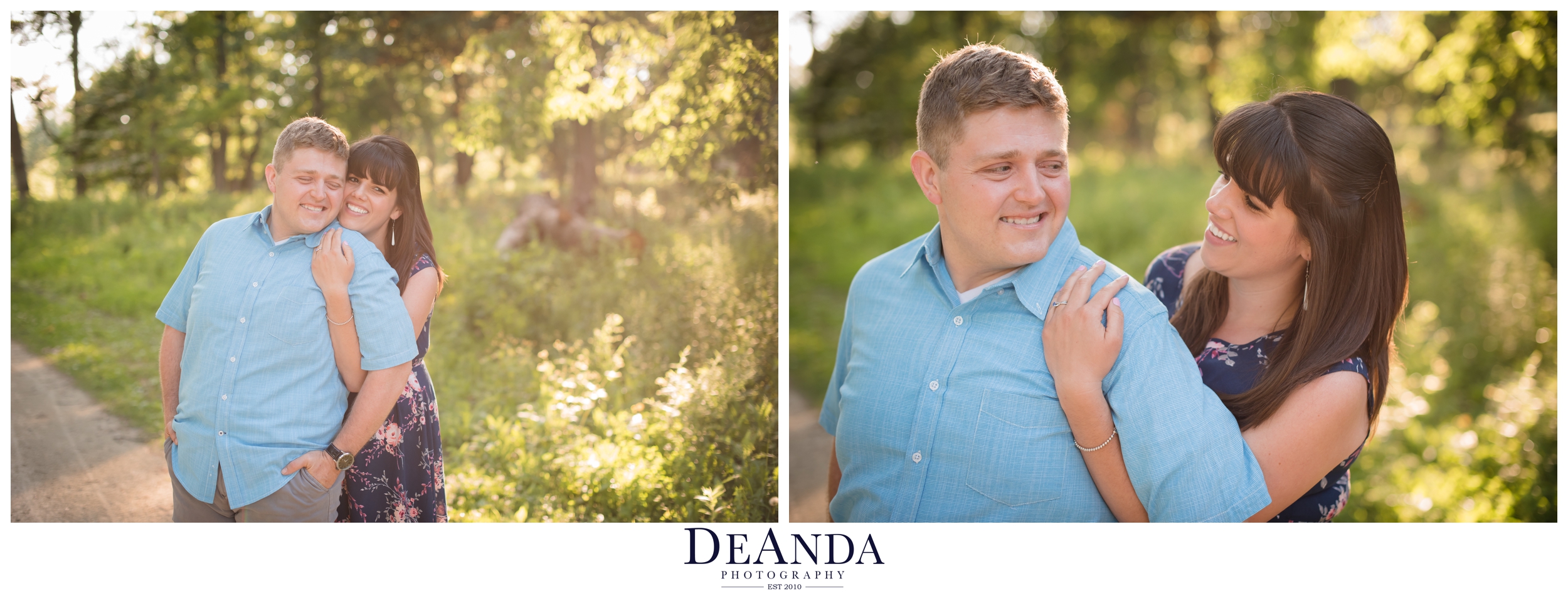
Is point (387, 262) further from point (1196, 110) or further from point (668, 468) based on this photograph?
point (1196, 110)

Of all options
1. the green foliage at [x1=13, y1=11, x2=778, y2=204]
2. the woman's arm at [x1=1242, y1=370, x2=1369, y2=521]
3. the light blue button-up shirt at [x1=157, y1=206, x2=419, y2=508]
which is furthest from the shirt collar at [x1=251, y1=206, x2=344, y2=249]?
the woman's arm at [x1=1242, y1=370, x2=1369, y2=521]

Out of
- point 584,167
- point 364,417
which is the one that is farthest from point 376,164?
point 584,167

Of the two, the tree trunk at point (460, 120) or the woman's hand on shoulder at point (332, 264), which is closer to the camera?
the woman's hand on shoulder at point (332, 264)

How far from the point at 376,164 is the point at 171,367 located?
3.17 feet

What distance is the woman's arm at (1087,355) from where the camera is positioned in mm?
2346

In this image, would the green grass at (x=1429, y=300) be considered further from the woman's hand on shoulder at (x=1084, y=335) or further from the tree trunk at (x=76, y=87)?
the tree trunk at (x=76, y=87)

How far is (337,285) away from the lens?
2701mm

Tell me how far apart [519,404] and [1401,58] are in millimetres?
6013

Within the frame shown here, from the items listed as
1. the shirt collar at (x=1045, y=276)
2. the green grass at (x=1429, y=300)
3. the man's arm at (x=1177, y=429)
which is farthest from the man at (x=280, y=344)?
the green grass at (x=1429, y=300)

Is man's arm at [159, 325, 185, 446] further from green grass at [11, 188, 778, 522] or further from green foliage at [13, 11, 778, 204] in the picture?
green foliage at [13, 11, 778, 204]

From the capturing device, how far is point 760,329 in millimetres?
3363

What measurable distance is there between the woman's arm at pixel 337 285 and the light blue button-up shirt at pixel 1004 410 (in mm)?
1571

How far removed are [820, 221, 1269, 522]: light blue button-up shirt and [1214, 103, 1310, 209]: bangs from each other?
0.47m
